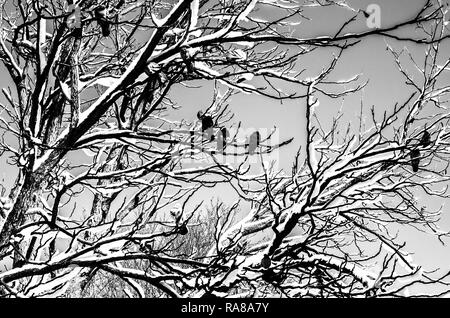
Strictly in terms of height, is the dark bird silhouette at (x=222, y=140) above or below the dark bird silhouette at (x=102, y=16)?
below

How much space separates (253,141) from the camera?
4.03 m

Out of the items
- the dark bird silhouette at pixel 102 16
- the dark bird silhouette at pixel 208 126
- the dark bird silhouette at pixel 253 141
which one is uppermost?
the dark bird silhouette at pixel 102 16

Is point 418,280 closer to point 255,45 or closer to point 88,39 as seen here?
point 255,45

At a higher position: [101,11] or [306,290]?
[101,11]

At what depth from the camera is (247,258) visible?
3.40m

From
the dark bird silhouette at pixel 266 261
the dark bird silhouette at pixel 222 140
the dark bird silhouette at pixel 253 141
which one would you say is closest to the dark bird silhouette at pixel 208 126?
the dark bird silhouette at pixel 222 140

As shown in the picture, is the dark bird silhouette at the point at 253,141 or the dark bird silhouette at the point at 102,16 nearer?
the dark bird silhouette at the point at 102,16

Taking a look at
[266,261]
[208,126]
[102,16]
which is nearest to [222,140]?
[208,126]

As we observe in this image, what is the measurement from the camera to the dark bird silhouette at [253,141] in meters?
Result: 4.04

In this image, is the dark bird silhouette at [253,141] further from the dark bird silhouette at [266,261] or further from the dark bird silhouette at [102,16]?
the dark bird silhouette at [102,16]
